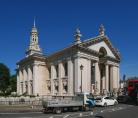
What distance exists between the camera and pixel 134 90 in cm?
5459

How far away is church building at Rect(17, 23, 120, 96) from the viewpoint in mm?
70750

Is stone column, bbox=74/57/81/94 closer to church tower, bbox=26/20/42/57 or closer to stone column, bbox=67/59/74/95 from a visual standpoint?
stone column, bbox=67/59/74/95

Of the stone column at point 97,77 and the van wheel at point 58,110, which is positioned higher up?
the stone column at point 97,77

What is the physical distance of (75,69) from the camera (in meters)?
70.1

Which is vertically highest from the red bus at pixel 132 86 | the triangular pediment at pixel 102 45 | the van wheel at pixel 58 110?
the triangular pediment at pixel 102 45

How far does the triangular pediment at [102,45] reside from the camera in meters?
73.8

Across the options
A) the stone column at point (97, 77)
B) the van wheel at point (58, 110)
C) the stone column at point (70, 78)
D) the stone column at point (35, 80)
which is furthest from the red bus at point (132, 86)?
the stone column at point (35, 80)

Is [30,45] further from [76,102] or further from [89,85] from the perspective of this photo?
[76,102]

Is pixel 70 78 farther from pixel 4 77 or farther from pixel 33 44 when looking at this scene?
pixel 4 77

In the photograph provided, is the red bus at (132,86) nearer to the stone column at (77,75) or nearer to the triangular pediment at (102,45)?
the stone column at (77,75)

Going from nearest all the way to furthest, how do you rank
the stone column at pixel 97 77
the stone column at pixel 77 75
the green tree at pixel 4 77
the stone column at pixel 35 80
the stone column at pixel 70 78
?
the stone column at pixel 77 75 → the stone column at pixel 70 78 → the stone column at pixel 97 77 → the stone column at pixel 35 80 → the green tree at pixel 4 77

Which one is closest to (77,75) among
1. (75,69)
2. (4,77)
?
(75,69)

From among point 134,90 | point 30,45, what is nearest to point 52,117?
point 134,90

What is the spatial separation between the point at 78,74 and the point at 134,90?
56.2ft
